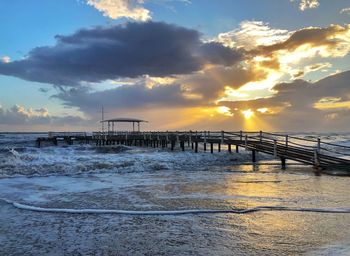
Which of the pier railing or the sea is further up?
the pier railing

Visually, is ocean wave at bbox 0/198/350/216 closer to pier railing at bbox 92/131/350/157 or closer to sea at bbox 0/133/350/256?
sea at bbox 0/133/350/256

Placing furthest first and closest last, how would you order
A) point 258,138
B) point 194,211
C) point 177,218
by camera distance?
point 258,138
point 194,211
point 177,218

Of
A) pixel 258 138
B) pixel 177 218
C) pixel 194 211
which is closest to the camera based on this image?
pixel 177 218

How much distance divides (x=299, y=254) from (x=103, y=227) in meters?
3.72

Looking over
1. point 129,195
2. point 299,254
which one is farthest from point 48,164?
point 299,254

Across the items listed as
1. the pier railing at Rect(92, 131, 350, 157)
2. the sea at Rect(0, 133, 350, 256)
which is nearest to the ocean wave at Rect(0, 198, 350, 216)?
the sea at Rect(0, 133, 350, 256)

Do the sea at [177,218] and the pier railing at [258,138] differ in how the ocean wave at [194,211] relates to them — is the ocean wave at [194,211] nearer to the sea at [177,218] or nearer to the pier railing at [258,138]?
the sea at [177,218]

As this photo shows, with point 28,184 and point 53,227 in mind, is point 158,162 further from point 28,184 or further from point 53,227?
point 53,227

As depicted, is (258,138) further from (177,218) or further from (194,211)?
(177,218)

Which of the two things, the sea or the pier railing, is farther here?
the pier railing

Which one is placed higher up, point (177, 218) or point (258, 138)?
point (258, 138)

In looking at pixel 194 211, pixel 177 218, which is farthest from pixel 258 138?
pixel 177 218

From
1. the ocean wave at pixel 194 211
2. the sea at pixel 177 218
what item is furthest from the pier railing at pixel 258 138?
the ocean wave at pixel 194 211

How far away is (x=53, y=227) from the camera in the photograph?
23.5 ft
